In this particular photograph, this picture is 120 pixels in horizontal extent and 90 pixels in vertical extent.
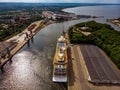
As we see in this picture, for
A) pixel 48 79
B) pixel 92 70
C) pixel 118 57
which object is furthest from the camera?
pixel 118 57

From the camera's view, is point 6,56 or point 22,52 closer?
point 6,56

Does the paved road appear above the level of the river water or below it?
above

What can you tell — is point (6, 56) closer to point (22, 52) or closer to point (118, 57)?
point (22, 52)

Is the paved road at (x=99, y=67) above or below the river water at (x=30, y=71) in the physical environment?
above

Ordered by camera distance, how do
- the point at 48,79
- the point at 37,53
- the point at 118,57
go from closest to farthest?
1. the point at 48,79
2. the point at 118,57
3. the point at 37,53

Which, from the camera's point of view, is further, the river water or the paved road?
the paved road

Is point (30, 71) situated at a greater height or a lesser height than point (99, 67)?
lesser

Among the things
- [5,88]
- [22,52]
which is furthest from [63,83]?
[22,52]

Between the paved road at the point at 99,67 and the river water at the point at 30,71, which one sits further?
the paved road at the point at 99,67

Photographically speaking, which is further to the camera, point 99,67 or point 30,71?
point 99,67

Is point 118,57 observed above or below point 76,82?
above
